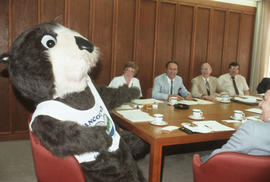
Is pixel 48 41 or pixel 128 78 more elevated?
pixel 48 41

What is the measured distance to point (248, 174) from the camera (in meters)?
1.32

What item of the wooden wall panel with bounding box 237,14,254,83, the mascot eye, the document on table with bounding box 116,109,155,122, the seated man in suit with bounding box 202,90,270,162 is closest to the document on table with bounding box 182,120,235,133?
the document on table with bounding box 116,109,155,122

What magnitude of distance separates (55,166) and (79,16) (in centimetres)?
326

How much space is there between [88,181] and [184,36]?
13.5 feet

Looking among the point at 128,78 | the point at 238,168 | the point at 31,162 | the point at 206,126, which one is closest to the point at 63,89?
the point at 238,168

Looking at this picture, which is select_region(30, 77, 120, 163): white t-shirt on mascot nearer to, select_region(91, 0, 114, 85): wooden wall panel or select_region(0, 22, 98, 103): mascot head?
select_region(0, 22, 98, 103): mascot head

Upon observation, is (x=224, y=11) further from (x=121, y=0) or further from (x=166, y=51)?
(x=121, y=0)

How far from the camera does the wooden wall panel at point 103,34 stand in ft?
13.9

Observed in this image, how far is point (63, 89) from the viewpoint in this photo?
4.65 feet

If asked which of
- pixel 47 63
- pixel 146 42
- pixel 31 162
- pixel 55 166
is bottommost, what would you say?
pixel 31 162

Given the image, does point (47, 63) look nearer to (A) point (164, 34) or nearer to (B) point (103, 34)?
(B) point (103, 34)

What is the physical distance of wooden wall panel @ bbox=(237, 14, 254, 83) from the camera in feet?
18.2

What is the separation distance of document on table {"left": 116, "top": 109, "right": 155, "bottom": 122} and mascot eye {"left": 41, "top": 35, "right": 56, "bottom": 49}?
1095 mm

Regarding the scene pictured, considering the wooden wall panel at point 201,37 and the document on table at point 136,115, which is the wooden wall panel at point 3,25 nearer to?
the document on table at point 136,115
